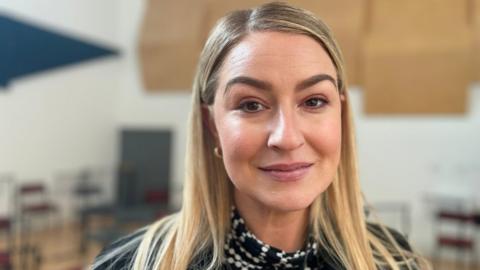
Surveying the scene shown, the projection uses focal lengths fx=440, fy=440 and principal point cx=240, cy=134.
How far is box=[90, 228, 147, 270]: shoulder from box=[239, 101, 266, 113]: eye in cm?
45

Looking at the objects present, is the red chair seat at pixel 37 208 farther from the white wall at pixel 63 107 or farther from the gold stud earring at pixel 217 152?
the gold stud earring at pixel 217 152

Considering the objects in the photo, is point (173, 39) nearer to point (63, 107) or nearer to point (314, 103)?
point (63, 107)

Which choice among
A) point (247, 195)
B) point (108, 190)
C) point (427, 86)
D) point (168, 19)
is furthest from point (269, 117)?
point (108, 190)

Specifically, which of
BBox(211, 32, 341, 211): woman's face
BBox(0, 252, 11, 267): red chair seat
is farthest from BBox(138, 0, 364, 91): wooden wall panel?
BBox(211, 32, 341, 211): woman's face

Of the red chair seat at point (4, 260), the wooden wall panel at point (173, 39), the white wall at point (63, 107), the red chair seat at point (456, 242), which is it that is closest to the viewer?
the red chair seat at point (4, 260)

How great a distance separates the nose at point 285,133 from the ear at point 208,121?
0.18 metres

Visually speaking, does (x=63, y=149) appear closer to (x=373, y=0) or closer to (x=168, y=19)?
(x=168, y=19)

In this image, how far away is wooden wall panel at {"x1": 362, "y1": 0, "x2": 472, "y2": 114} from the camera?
5230mm

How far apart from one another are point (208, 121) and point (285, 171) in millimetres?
239

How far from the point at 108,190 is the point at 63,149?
115 centimetres

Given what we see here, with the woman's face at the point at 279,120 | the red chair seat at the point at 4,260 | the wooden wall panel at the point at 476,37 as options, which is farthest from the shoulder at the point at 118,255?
the wooden wall panel at the point at 476,37

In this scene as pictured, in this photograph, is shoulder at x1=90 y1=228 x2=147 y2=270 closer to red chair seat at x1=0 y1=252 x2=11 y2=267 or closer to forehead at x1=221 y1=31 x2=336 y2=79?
forehead at x1=221 y1=31 x2=336 y2=79

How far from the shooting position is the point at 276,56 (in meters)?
0.85

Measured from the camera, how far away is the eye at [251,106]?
2.86 feet
